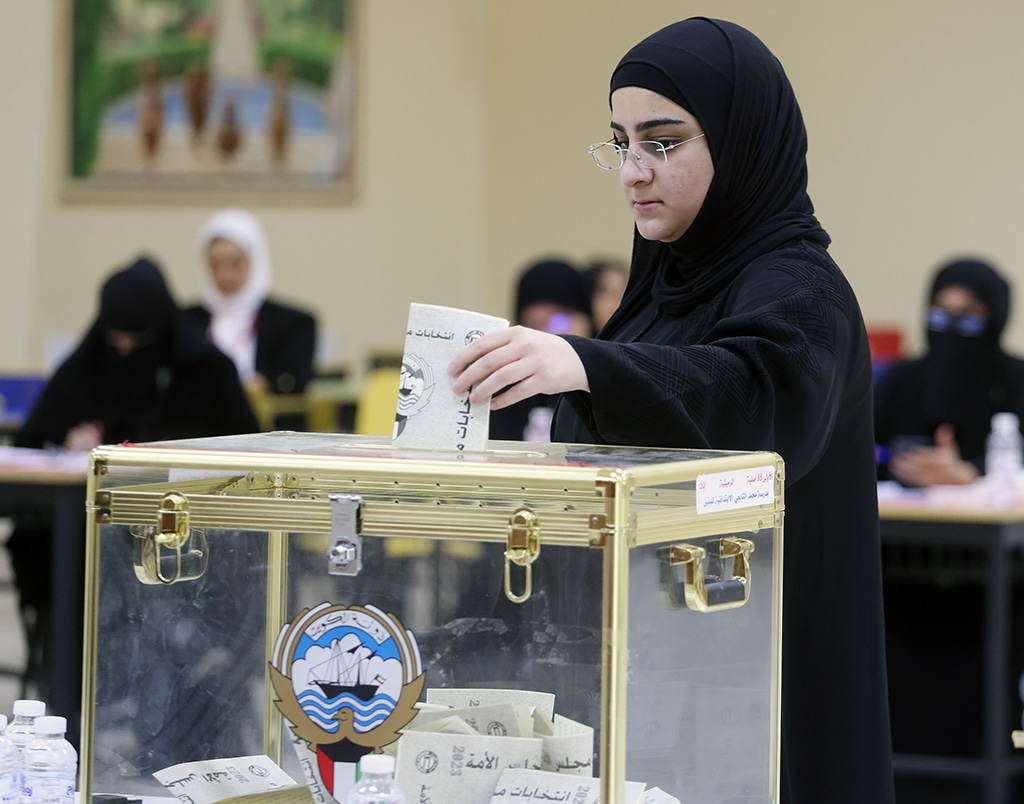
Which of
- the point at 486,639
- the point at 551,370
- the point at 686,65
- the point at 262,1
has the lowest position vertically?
the point at 486,639

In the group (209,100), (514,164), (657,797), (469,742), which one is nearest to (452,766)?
(469,742)

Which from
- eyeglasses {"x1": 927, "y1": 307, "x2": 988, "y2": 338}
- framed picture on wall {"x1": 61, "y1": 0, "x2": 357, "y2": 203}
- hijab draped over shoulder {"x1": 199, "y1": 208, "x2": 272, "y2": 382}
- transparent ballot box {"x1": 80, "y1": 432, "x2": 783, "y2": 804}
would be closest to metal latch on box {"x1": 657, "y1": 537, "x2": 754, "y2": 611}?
transparent ballot box {"x1": 80, "y1": 432, "x2": 783, "y2": 804}

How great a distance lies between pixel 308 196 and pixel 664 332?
8.07 metres

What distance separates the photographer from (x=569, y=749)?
1.25 m

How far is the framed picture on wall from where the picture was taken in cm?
931

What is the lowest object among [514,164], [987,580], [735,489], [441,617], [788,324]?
[987,580]

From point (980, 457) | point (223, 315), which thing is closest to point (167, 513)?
point (980, 457)

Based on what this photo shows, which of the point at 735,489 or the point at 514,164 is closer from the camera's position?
the point at 735,489

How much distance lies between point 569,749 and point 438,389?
0.32 metres

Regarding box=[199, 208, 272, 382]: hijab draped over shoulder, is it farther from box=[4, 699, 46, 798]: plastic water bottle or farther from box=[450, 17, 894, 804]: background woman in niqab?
box=[450, 17, 894, 804]: background woman in niqab

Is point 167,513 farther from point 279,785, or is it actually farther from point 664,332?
point 664,332

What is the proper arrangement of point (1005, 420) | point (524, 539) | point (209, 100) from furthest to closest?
point (209, 100) < point (1005, 420) < point (524, 539)

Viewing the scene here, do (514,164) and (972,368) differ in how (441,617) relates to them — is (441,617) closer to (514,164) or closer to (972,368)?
(972,368)

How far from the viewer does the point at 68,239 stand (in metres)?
9.32
